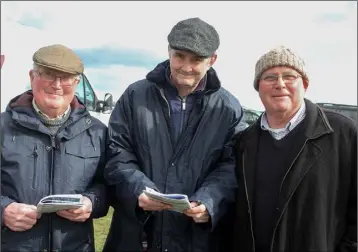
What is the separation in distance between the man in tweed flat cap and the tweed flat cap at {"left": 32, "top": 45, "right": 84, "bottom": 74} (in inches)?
47.0

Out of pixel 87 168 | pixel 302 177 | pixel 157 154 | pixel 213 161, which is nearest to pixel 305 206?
pixel 302 177

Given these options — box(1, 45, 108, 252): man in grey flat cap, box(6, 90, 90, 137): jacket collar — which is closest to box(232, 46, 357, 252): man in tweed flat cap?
box(1, 45, 108, 252): man in grey flat cap

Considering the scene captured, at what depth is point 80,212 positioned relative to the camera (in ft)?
9.21

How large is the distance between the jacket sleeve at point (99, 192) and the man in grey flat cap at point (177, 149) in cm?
7

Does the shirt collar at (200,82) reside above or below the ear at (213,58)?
below

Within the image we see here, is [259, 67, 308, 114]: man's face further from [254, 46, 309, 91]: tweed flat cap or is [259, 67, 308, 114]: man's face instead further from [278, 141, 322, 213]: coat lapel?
[278, 141, 322, 213]: coat lapel

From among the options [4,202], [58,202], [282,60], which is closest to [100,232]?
[4,202]

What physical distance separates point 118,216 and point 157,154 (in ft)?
1.81

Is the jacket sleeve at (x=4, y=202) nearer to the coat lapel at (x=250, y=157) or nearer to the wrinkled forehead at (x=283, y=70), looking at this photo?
the coat lapel at (x=250, y=157)

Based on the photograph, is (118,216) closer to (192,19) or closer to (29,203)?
(29,203)

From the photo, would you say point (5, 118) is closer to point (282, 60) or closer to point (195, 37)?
point (195, 37)

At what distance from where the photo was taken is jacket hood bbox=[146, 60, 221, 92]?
3092mm

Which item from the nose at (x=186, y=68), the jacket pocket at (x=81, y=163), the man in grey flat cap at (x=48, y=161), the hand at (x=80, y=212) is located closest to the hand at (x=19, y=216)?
the man in grey flat cap at (x=48, y=161)

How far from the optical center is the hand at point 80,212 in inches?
110
